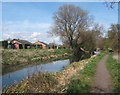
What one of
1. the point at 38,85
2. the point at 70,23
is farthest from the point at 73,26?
the point at 38,85

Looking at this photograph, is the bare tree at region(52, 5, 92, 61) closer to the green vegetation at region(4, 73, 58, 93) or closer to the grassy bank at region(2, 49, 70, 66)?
the grassy bank at region(2, 49, 70, 66)

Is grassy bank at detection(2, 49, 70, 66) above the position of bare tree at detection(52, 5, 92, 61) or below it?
below

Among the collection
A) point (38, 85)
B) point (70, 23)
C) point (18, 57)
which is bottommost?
point (18, 57)

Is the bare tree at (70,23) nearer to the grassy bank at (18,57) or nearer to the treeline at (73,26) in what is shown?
the treeline at (73,26)

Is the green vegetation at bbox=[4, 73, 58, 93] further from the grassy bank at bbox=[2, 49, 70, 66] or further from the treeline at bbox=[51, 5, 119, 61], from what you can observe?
the treeline at bbox=[51, 5, 119, 61]

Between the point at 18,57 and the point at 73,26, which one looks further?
the point at 73,26

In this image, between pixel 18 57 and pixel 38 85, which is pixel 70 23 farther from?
pixel 38 85

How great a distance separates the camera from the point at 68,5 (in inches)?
1148

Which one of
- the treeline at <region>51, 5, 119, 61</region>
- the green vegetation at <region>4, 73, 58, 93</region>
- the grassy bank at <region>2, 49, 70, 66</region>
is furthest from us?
the treeline at <region>51, 5, 119, 61</region>

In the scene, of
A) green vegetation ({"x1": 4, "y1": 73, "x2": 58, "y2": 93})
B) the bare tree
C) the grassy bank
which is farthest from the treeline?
green vegetation ({"x1": 4, "y1": 73, "x2": 58, "y2": 93})

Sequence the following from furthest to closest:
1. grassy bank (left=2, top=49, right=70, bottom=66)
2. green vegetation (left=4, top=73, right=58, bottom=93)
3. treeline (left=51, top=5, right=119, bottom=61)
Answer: treeline (left=51, top=5, right=119, bottom=61)
grassy bank (left=2, top=49, right=70, bottom=66)
green vegetation (left=4, top=73, right=58, bottom=93)

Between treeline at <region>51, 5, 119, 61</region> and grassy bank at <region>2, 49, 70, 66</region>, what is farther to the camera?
treeline at <region>51, 5, 119, 61</region>

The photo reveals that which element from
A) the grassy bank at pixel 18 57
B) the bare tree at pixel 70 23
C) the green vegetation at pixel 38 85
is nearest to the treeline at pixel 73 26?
the bare tree at pixel 70 23

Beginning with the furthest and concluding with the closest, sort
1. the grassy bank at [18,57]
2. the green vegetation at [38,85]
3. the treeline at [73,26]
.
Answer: the treeline at [73,26]
the grassy bank at [18,57]
the green vegetation at [38,85]
